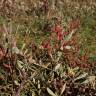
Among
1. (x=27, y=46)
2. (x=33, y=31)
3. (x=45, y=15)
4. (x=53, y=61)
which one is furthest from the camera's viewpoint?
(x=45, y=15)

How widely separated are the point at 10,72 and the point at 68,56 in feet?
2.87

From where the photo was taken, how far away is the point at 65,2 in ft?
22.9

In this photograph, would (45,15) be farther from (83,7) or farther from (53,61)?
(53,61)

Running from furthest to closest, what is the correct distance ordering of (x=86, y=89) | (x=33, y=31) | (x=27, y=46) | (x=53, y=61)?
(x=33, y=31) < (x=27, y=46) < (x=53, y=61) < (x=86, y=89)

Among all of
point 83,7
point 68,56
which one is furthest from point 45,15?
point 68,56

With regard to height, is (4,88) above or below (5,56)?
below

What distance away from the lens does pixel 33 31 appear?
19.4 ft

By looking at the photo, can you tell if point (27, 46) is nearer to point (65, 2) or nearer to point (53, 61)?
point (53, 61)

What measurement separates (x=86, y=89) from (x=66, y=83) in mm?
252

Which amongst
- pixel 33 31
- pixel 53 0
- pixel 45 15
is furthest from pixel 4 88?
pixel 53 0

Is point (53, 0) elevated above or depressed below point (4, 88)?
above

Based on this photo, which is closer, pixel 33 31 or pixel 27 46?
pixel 27 46

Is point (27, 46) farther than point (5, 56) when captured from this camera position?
Yes

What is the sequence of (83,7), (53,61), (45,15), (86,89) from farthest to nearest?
(83,7) < (45,15) < (53,61) < (86,89)
